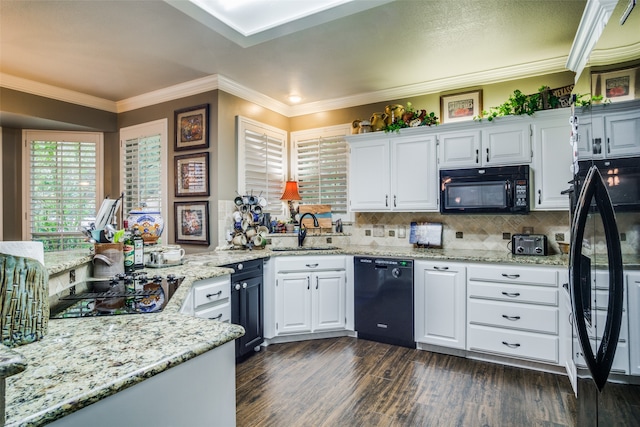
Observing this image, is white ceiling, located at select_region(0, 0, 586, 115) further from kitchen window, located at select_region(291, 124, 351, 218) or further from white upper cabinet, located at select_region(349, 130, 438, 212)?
white upper cabinet, located at select_region(349, 130, 438, 212)

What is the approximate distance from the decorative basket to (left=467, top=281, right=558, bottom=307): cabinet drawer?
2.91 m

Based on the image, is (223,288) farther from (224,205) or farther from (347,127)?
(347,127)

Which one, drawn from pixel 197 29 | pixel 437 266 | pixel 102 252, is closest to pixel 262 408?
pixel 102 252

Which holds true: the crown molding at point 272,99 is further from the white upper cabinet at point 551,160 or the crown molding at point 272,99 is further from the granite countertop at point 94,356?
the granite countertop at point 94,356

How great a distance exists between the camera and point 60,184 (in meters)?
4.19

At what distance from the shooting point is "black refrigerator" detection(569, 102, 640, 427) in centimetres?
82

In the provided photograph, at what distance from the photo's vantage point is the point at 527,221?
10.8ft

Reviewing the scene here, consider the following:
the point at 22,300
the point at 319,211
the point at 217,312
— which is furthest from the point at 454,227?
the point at 22,300

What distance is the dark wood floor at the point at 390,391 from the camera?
212cm

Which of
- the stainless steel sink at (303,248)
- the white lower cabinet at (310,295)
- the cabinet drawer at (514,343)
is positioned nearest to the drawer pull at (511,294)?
the cabinet drawer at (514,343)

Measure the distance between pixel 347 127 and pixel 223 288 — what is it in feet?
8.36

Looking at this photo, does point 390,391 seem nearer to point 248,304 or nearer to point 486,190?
point 248,304

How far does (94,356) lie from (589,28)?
3.28m

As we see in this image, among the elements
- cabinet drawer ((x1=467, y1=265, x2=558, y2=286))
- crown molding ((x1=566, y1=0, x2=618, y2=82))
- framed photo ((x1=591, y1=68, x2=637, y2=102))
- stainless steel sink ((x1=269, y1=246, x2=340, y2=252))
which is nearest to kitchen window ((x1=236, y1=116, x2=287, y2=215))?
stainless steel sink ((x1=269, y1=246, x2=340, y2=252))
